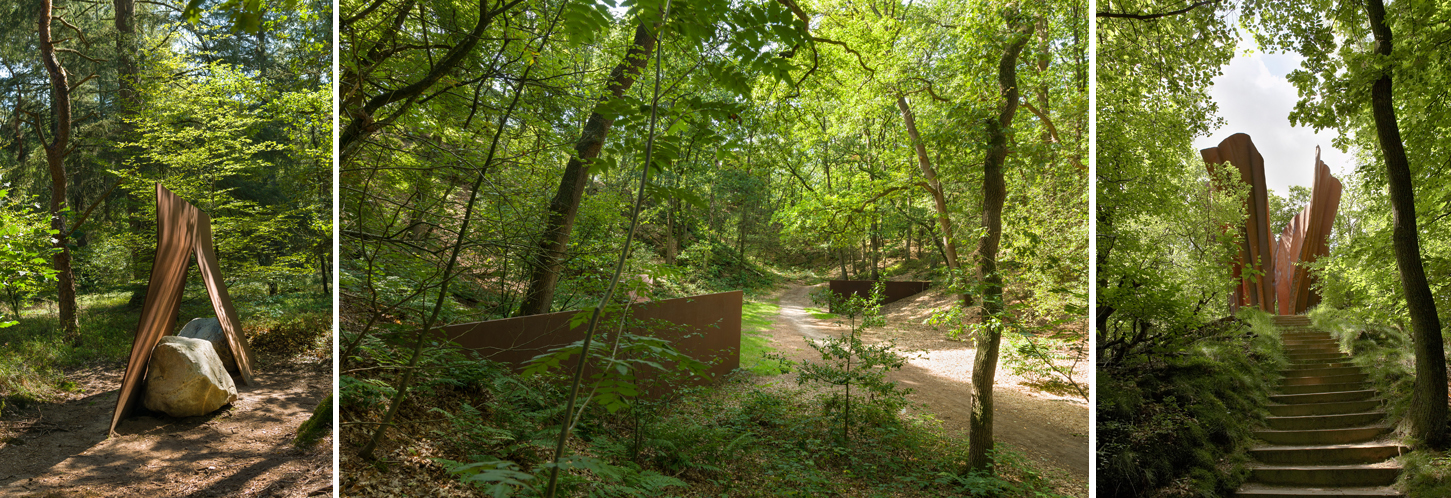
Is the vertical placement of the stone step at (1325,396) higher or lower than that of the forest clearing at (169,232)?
lower

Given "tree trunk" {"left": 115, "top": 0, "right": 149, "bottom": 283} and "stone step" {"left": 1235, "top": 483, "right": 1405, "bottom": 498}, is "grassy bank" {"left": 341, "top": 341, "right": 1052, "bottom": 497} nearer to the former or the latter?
"tree trunk" {"left": 115, "top": 0, "right": 149, "bottom": 283}

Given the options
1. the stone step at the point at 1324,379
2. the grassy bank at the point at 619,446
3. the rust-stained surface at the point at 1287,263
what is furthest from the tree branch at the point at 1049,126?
the grassy bank at the point at 619,446

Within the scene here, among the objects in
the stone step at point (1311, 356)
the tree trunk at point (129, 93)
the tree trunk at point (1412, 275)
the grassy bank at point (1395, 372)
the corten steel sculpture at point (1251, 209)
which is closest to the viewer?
the tree trunk at point (129, 93)

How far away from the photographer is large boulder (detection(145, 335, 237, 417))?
1.14 meters

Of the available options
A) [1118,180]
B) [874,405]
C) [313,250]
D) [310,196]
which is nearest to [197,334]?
[313,250]

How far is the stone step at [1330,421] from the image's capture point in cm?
195

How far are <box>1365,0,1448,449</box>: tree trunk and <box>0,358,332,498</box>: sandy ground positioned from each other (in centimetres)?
333

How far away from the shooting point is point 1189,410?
1964 mm

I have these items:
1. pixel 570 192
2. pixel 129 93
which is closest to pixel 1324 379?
pixel 570 192

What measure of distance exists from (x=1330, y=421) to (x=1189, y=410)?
0.50 metres

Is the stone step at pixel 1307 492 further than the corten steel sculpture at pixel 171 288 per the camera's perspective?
Yes

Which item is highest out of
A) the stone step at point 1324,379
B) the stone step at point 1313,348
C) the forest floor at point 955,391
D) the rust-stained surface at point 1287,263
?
the rust-stained surface at point 1287,263

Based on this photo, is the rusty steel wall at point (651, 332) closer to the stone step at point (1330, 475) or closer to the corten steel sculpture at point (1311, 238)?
the stone step at point (1330, 475)

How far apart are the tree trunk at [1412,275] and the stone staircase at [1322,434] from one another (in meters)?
0.12
